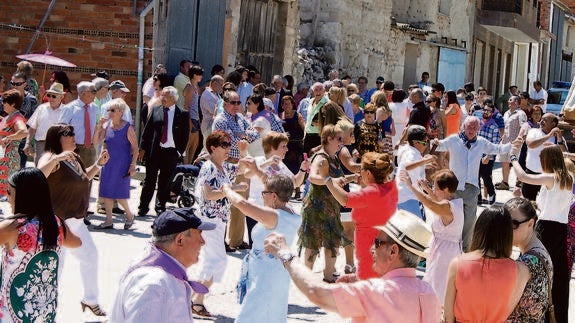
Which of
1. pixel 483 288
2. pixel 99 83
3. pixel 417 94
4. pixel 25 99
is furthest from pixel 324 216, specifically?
pixel 417 94

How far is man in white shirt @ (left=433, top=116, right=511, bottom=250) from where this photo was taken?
438 inches

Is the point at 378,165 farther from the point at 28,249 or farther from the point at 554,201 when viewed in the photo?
the point at 28,249

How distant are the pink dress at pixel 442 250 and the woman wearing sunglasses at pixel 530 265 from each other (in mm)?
2206

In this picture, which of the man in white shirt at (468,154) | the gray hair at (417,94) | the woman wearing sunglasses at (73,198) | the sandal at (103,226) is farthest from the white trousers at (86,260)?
the gray hair at (417,94)

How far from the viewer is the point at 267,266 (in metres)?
6.97

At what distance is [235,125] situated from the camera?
38.8ft

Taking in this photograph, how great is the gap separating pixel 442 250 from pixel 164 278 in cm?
427

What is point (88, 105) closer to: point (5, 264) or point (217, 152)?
point (217, 152)

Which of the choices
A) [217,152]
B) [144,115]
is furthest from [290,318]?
[144,115]

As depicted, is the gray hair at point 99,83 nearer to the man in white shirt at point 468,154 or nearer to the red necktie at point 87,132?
the red necktie at point 87,132

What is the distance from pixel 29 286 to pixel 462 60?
29.9 metres

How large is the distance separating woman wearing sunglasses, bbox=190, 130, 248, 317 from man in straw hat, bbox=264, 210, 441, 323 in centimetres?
347

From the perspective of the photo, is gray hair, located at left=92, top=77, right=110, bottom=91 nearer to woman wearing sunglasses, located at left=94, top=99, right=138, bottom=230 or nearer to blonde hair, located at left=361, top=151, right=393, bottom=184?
woman wearing sunglasses, located at left=94, top=99, right=138, bottom=230

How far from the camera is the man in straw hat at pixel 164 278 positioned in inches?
174
